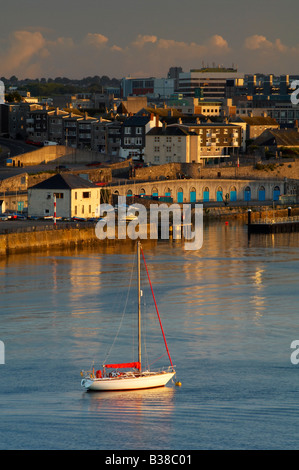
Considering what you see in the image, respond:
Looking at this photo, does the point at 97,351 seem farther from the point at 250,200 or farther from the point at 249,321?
the point at 250,200

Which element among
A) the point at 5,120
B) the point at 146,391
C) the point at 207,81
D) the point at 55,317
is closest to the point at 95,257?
the point at 55,317

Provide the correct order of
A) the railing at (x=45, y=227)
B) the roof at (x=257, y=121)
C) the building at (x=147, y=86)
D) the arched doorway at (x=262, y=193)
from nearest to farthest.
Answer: the railing at (x=45, y=227) → the arched doorway at (x=262, y=193) → the roof at (x=257, y=121) → the building at (x=147, y=86)

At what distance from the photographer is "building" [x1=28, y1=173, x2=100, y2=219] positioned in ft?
158

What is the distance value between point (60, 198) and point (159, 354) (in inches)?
961

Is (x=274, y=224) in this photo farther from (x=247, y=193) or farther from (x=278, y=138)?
(x=278, y=138)

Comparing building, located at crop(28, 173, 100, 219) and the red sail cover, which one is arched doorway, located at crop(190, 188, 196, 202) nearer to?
building, located at crop(28, 173, 100, 219)

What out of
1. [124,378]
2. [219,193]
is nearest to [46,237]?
[124,378]

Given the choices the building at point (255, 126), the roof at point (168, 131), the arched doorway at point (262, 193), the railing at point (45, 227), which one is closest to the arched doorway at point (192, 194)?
the arched doorway at point (262, 193)

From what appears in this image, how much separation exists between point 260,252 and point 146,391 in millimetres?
22993

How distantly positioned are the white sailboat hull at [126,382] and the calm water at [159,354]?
196 mm

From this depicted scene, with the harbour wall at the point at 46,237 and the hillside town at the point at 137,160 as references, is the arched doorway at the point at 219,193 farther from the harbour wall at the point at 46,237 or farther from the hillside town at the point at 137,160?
the harbour wall at the point at 46,237

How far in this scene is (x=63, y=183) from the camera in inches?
1912

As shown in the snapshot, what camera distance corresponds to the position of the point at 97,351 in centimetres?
2495

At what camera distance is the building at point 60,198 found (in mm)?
48188
